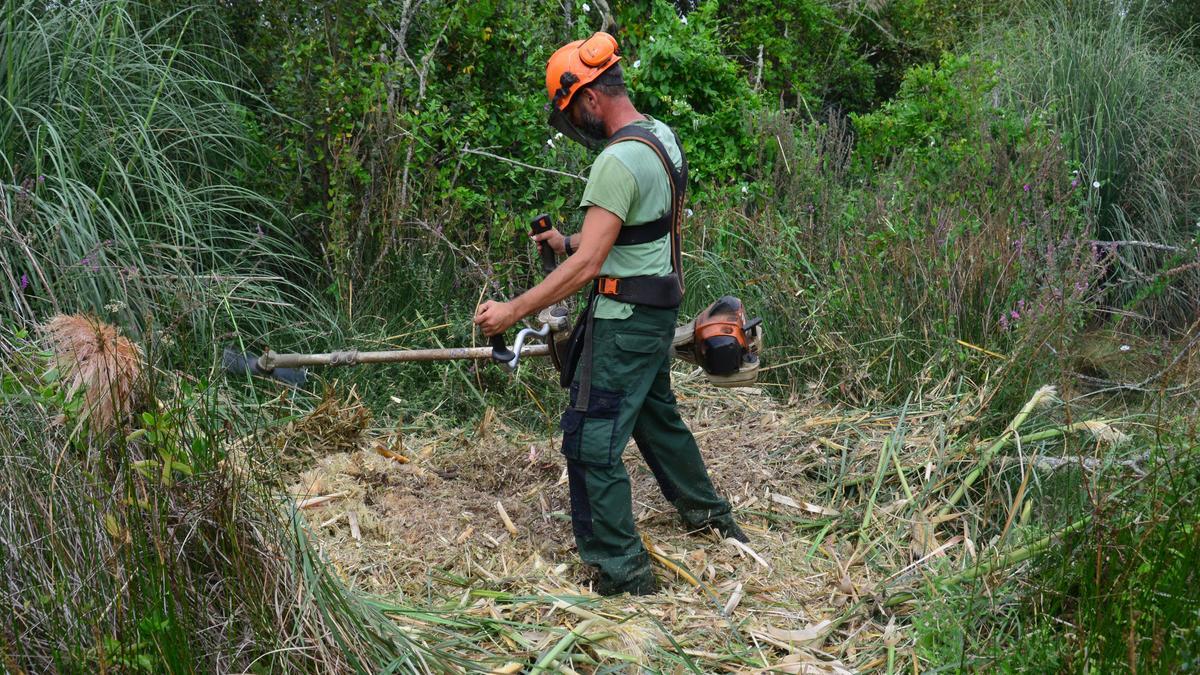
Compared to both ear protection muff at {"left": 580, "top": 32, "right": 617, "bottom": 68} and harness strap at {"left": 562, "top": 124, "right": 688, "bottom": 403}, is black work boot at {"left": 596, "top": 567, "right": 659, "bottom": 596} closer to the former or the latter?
harness strap at {"left": 562, "top": 124, "right": 688, "bottom": 403}

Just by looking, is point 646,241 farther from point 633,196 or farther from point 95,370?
point 95,370

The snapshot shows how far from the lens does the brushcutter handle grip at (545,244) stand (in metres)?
4.30

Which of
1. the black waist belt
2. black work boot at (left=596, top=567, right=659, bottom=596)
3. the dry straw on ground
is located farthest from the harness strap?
the dry straw on ground

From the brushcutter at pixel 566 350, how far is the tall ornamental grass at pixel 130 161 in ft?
3.00

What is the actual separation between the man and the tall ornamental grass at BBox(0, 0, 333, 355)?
1.99 metres

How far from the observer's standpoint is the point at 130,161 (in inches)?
227

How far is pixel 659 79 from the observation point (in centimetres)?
768

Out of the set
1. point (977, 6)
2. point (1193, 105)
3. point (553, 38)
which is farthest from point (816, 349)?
point (977, 6)

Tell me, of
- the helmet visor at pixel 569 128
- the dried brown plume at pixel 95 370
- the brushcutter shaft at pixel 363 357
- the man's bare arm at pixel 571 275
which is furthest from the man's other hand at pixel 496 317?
the dried brown plume at pixel 95 370

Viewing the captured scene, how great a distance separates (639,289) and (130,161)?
3115 mm

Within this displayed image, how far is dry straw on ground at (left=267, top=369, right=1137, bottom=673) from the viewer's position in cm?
378

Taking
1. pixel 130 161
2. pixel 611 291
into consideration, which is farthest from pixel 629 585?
pixel 130 161

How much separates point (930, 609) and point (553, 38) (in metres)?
4.63

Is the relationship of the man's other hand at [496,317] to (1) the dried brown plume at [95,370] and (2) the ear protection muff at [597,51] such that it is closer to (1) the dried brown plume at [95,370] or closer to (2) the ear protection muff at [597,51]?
(2) the ear protection muff at [597,51]
